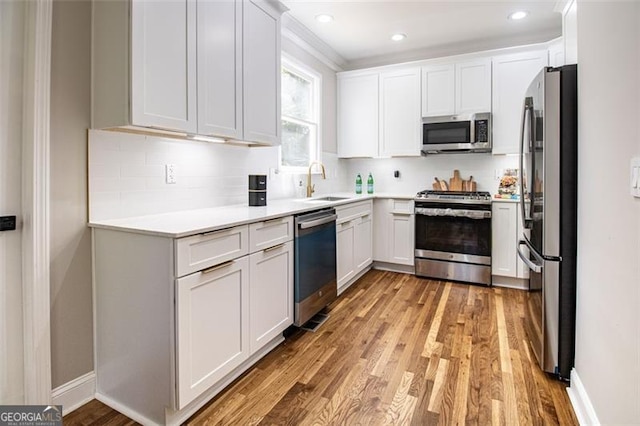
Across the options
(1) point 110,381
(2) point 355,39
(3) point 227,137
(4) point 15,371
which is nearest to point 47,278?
(4) point 15,371

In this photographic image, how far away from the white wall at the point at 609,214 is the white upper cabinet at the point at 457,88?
2.07 metres

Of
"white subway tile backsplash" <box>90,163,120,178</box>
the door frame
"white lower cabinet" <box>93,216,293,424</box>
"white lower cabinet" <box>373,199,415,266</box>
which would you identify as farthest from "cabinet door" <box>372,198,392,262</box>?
the door frame

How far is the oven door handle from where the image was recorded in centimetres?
366

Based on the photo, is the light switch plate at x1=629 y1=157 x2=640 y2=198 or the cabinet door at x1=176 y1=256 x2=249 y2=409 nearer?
the light switch plate at x1=629 y1=157 x2=640 y2=198

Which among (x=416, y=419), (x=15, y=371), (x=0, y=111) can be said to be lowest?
(x=416, y=419)

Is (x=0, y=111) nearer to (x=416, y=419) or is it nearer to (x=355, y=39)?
(x=416, y=419)

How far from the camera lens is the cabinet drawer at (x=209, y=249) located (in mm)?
1611

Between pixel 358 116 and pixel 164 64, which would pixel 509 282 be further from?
pixel 164 64

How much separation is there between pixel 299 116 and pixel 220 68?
177 cm

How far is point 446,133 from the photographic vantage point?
4.00 metres

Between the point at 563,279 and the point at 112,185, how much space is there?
258 centimetres

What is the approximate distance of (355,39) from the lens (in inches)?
158

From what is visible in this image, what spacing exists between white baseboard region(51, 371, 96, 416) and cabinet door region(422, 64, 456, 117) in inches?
155

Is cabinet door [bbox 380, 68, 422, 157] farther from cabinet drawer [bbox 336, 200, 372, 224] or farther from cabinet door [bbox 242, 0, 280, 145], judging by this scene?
cabinet door [bbox 242, 0, 280, 145]
